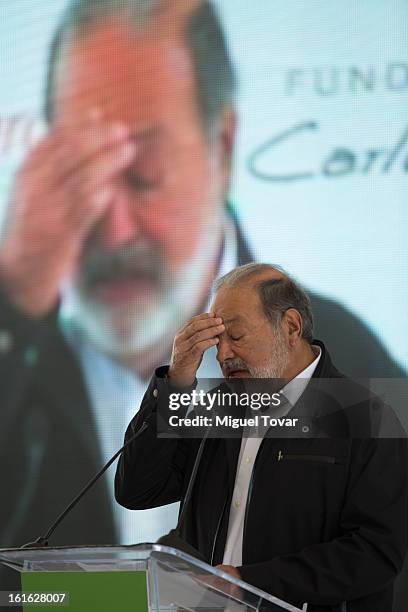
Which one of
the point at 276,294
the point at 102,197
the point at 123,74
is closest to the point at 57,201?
the point at 102,197

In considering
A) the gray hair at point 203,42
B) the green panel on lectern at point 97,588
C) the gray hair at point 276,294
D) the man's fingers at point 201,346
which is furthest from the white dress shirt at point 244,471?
the gray hair at point 203,42

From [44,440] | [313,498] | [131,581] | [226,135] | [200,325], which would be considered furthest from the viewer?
[44,440]

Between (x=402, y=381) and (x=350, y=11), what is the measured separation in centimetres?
134

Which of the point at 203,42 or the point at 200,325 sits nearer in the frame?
the point at 200,325

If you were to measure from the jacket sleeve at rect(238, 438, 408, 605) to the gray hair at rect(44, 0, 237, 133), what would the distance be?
195 centimetres

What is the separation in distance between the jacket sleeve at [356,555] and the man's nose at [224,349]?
40cm

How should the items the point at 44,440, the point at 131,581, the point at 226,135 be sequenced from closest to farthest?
the point at 131,581 < the point at 226,135 < the point at 44,440

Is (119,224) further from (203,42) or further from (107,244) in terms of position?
(203,42)

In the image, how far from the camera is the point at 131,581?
1.86m

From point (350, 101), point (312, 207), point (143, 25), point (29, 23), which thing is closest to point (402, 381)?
point (312, 207)

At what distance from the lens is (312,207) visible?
389 centimetres

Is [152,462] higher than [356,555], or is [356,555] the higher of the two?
[152,462]

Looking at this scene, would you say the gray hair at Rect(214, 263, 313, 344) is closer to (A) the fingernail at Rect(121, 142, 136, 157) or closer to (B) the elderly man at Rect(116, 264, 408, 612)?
(B) the elderly man at Rect(116, 264, 408, 612)

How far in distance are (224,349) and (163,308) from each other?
4.89ft
